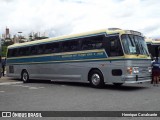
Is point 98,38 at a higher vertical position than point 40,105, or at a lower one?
higher

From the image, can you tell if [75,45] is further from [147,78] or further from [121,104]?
[121,104]

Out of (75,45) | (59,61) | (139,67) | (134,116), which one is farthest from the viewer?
(59,61)

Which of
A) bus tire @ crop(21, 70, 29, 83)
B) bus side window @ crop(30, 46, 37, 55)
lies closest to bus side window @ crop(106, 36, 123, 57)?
bus side window @ crop(30, 46, 37, 55)

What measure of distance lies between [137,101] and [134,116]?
277cm

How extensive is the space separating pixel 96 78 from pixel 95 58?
1070mm

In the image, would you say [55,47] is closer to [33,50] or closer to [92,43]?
[33,50]

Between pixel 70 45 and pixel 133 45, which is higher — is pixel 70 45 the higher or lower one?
the higher one

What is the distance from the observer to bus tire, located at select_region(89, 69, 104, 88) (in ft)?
51.6

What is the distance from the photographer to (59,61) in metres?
18.8

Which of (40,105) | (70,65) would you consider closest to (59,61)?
(70,65)

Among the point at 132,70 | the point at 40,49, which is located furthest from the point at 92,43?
the point at 40,49

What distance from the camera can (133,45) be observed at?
14953 millimetres

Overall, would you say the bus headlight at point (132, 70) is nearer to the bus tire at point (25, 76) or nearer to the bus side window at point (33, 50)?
the bus side window at point (33, 50)

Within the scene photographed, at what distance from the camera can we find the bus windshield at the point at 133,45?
1462 centimetres
